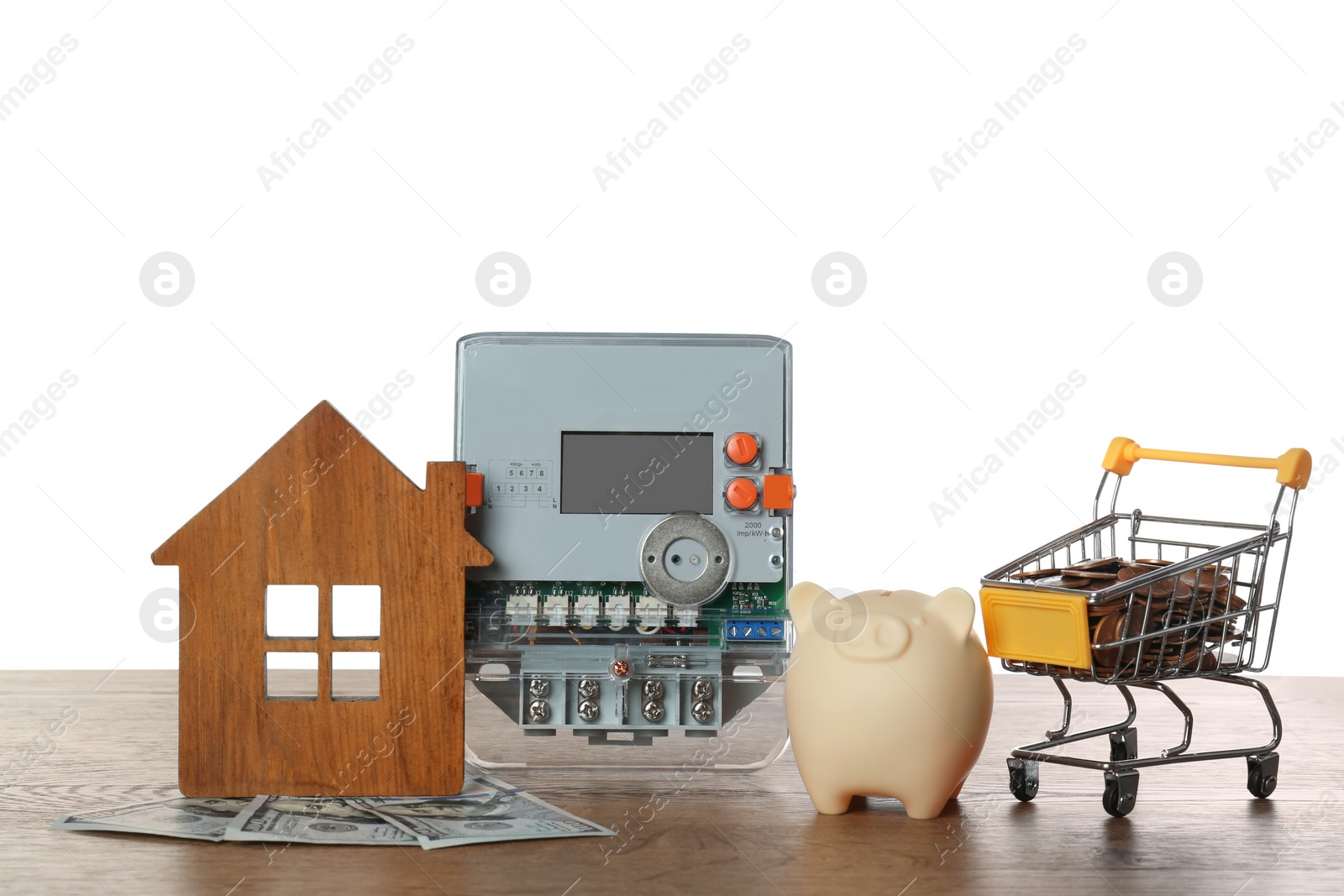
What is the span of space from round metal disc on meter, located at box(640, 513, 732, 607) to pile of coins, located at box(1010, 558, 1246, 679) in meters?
0.43

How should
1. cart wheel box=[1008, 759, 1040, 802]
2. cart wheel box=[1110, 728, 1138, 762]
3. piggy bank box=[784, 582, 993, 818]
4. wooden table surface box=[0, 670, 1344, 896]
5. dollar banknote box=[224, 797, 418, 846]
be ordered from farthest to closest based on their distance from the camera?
cart wheel box=[1110, 728, 1138, 762] → cart wheel box=[1008, 759, 1040, 802] → piggy bank box=[784, 582, 993, 818] → dollar banknote box=[224, 797, 418, 846] → wooden table surface box=[0, 670, 1344, 896]

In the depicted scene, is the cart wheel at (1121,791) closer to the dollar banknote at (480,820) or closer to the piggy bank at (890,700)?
the piggy bank at (890,700)

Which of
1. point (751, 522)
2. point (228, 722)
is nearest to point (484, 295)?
point (751, 522)

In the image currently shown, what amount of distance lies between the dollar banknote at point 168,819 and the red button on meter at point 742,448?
2.63ft

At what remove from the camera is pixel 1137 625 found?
171 cm

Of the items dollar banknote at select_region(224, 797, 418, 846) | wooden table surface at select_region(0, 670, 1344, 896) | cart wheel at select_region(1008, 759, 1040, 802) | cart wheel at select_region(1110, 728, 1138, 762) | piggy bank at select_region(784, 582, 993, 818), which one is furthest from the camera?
cart wheel at select_region(1110, 728, 1138, 762)

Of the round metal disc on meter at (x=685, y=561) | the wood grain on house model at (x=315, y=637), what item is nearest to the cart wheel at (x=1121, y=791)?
the round metal disc on meter at (x=685, y=561)

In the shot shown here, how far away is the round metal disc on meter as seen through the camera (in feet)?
5.91

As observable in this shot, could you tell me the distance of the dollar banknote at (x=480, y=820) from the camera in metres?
1.51

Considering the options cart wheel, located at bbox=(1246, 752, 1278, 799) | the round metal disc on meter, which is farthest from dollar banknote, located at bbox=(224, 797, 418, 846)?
cart wheel, located at bbox=(1246, 752, 1278, 799)

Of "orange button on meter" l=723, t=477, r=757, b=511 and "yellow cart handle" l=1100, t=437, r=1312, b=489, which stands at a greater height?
"yellow cart handle" l=1100, t=437, r=1312, b=489

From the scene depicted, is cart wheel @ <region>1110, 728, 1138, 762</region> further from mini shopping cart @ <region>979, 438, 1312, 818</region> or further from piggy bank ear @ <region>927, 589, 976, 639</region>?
piggy bank ear @ <region>927, 589, 976, 639</region>

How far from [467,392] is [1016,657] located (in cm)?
86

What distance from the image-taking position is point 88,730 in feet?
7.21
